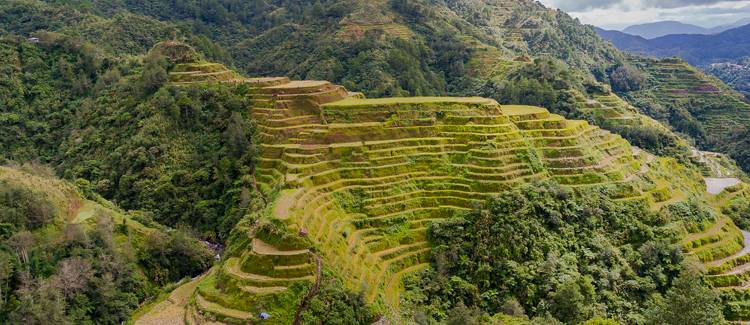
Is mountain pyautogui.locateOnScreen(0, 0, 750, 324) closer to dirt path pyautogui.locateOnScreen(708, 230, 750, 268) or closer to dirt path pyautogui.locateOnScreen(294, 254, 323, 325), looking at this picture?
dirt path pyautogui.locateOnScreen(294, 254, 323, 325)

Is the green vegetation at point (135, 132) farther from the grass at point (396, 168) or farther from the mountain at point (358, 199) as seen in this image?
the grass at point (396, 168)

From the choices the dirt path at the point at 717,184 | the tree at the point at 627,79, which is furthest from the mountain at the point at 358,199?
the tree at the point at 627,79

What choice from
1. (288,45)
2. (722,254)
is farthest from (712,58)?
(722,254)

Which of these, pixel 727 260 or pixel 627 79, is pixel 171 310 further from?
pixel 627 79

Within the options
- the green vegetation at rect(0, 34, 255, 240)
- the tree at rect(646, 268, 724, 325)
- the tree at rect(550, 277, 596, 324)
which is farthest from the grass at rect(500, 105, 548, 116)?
the green vegetation at rect(0, 34, 255, 240)

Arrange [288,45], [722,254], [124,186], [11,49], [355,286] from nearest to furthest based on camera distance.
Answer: [355,286] < [722,254] < [124,186] < [11,49] < [288,45]

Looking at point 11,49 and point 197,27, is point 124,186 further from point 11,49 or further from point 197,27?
point 197,27
